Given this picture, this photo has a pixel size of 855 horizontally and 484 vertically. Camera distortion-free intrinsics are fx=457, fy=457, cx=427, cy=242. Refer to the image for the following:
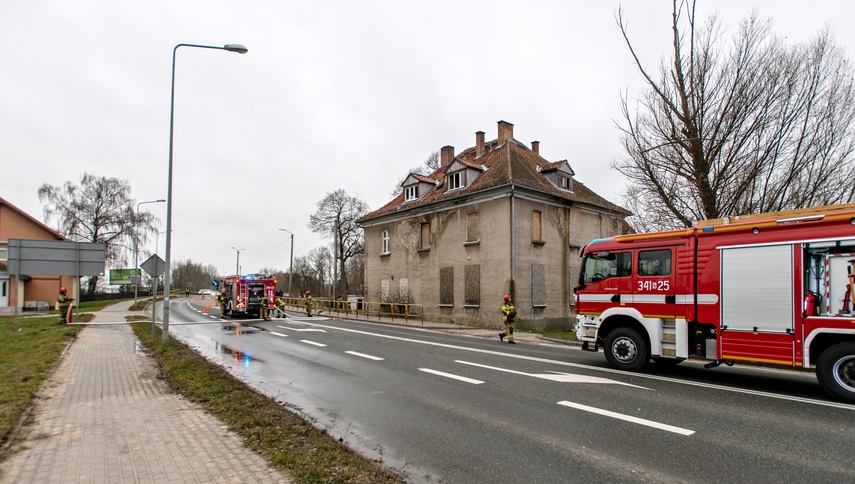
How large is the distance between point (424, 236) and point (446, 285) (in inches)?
139

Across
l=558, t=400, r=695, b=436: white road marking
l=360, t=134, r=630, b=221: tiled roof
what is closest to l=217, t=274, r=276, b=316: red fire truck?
l=360, t=134, r=630, b=221: tiled roof

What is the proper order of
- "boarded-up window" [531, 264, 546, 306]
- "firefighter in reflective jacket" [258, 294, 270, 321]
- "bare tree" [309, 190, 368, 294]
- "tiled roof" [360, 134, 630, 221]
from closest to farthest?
1. "boarded-up window" [531, 264, 546, 306]
2. "tiled roof" [360, 134, 630, 221]
3. "firefighter in reflective jacket" [258, 294, 270, 321]
4. "bare tree" [309, 190, 368, 294]

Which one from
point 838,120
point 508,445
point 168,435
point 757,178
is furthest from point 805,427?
point 838,120

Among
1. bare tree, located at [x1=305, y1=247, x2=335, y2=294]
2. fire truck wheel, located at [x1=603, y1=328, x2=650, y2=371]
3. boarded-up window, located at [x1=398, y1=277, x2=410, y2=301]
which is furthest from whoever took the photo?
bare tree, located at [x1=305, y1=247, x2=335, y2=294]

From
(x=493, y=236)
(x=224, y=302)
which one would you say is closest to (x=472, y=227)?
(x=493, y=236)

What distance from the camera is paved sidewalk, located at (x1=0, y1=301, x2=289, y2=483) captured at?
13.1ft

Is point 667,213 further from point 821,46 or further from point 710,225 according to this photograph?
point 710,225

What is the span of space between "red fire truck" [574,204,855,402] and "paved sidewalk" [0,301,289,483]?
308 inches

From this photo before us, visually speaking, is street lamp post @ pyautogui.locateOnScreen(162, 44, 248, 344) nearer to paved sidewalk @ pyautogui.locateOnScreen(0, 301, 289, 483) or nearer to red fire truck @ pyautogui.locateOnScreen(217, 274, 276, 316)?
paved sidewalk @ pyautogui.locateOnScreen(0, 301, 289, 483)

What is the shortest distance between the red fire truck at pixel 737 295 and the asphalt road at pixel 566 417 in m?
0.64

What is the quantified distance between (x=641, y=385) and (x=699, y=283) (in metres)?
2.24

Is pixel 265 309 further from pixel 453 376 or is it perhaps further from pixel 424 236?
pixel 453 376

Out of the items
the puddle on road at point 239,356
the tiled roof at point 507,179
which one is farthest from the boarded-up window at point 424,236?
the puddle on road at point 239,356

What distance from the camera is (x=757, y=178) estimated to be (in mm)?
14734
